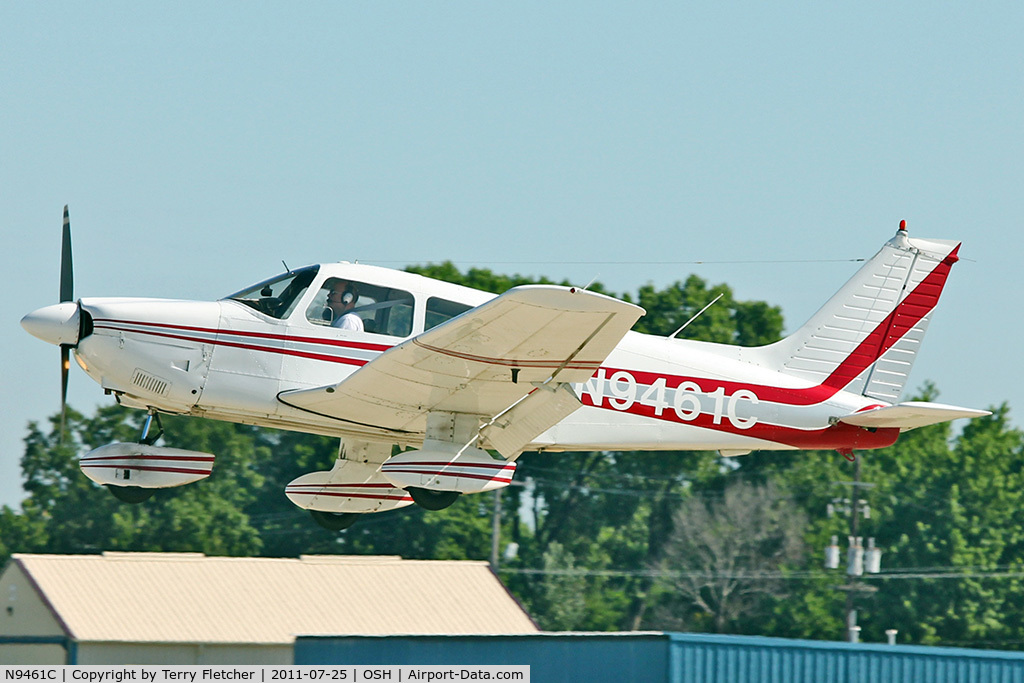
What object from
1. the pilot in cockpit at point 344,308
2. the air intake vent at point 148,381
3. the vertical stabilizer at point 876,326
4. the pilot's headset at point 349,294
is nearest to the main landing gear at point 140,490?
the air intake vent at point 148,381

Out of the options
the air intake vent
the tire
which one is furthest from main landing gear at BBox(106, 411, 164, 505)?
the air intake vent

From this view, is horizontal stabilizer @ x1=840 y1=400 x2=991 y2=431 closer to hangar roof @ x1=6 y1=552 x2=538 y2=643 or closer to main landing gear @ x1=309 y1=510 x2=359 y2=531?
main landing gear @ x1=309 y1=510 x2=359 y2=531

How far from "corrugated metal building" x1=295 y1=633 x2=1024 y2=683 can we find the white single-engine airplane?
5.84 metres

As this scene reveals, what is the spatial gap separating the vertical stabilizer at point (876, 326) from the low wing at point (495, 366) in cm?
309

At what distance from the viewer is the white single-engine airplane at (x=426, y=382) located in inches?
Answer: 452

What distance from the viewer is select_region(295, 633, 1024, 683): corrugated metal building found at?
18.6 m

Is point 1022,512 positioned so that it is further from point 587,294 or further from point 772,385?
point 587,294

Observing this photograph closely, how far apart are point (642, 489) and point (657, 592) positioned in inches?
149

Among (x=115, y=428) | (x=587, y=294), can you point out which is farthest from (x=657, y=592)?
(x=587, y=294)

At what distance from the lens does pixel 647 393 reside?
42.8ft

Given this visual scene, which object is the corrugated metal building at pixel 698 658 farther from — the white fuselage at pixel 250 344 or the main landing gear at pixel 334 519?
the white fuselage at pixel 250 344

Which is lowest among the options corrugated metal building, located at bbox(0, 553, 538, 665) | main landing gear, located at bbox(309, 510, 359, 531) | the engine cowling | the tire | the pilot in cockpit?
corrugated metal building, located at bbox(0, 553, 538, 665)

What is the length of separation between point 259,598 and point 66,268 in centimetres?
1304
